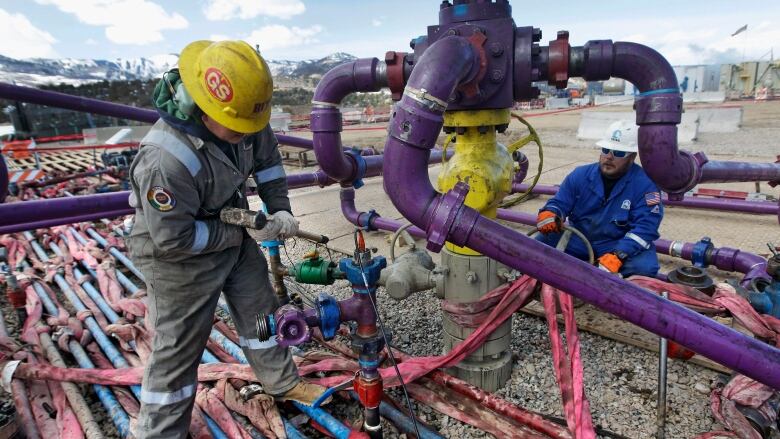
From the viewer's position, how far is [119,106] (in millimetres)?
3447

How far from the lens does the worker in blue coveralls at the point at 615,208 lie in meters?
2.75

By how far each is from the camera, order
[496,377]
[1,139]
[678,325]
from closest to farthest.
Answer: [678,325] → [496,377] → [1,139]

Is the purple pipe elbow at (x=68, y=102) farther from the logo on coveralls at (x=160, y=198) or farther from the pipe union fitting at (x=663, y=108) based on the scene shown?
the pipe union fitting at (x=663, y=108)

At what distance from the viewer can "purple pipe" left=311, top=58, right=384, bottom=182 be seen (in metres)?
2.22

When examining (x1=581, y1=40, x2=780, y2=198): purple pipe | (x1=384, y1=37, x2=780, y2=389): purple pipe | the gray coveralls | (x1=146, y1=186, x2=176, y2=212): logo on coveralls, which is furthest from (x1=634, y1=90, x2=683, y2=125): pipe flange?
(x1=146, y1=186, x2=176, y2=212): logo on coveralls

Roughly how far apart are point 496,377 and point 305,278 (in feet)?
3.56

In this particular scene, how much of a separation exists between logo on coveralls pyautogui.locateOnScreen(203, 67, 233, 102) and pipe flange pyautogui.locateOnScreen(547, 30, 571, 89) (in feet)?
4.13

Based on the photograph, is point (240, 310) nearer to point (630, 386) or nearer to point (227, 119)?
point (227, 119)

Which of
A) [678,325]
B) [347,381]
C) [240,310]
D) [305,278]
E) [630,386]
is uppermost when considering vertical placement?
[678,325]

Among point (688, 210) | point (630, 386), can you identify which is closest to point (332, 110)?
point (630, 386)

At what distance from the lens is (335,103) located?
2422 millimetres

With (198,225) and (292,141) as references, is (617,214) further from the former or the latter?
(292,141)

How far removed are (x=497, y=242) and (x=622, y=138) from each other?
2085 millimetres

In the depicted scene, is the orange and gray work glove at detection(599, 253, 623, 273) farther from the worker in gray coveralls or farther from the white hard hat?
the worker in gray coveralls
